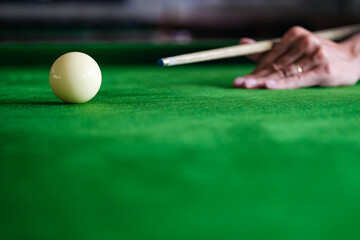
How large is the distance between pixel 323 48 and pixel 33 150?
4.23ft

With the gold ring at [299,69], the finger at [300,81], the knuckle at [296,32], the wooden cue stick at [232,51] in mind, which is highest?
the knuckle at [296,32]

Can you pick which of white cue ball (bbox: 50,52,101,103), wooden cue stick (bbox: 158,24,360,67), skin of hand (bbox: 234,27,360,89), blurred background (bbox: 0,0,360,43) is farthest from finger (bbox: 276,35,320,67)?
blurred background (bbox: 0,0,360,43)

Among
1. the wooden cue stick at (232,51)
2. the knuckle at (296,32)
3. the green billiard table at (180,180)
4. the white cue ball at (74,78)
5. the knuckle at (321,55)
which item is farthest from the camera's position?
the knuckle at (296,32)

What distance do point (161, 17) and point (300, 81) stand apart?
7511 millimetres

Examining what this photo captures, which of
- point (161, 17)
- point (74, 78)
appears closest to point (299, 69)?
point (74, 78)

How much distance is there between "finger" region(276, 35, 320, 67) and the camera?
169 centimetres

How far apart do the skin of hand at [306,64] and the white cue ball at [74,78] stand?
1.85ft

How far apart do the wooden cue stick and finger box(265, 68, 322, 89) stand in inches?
9.9

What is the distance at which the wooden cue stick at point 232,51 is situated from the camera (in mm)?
1502

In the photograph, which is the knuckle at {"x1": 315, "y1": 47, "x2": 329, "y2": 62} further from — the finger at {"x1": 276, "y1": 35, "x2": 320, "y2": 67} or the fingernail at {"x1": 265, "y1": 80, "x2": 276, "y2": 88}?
the fingernail at {"x1": 265, "y1": 80, "x2": 276, "y2": 88}

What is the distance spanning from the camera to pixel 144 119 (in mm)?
891

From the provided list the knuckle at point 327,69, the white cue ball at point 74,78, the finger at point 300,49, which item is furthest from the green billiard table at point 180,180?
the finger at point 300,49

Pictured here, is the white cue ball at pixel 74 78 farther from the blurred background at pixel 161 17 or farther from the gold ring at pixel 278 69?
the blurred background at pixel 161 17

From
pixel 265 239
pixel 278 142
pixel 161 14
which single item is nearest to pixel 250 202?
pixel 265 239
